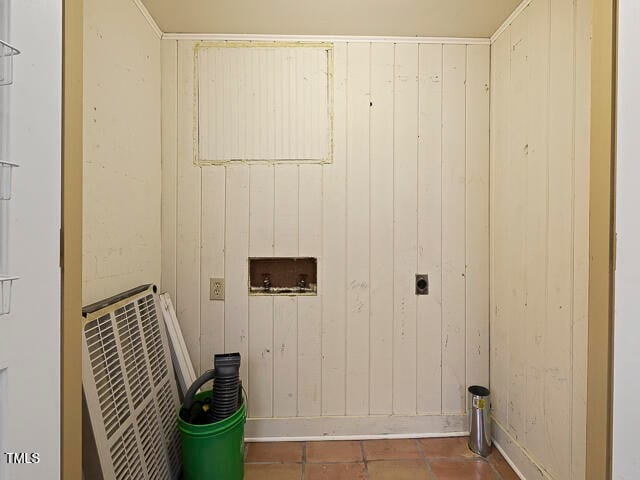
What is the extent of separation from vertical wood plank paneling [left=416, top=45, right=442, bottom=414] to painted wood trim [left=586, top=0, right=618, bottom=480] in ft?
4.42

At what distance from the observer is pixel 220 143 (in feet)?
7.30

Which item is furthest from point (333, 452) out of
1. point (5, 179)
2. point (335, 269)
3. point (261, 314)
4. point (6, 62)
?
point (6, 62)

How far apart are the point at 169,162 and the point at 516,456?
2.59 meters

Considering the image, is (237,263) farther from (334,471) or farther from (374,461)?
(374,461)

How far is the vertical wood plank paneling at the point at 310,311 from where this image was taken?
225cm

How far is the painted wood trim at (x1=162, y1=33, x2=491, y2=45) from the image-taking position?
2203 millimetres

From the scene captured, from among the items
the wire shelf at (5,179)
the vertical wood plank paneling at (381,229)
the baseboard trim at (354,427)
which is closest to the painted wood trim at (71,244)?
the wire shelf at (5,179)

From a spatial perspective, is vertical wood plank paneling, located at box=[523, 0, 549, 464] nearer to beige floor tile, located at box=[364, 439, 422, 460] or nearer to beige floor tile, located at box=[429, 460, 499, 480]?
beige floor tile, located at box=[429, 460, 499, 480]

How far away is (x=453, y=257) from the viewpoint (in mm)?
2285

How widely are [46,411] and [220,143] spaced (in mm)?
1805

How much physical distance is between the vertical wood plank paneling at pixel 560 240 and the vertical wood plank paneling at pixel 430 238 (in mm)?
641

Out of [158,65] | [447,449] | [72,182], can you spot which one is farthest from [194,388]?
[158,65]

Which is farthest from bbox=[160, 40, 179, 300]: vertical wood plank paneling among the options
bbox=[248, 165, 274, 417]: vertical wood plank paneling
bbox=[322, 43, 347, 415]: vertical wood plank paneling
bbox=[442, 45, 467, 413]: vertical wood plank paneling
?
bbox=[442, 45, 467, 413]: vertical wood plank paneling

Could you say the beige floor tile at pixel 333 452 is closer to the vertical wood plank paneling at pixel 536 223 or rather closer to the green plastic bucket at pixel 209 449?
the green plastic bucket at pixel 209 449
